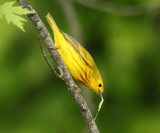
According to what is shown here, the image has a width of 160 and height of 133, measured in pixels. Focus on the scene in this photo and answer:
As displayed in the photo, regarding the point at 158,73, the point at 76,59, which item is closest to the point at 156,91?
the point at 158,73

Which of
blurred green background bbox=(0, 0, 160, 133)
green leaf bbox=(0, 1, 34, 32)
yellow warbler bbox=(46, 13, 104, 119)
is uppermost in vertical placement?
green leaf bbox=(0, 1, 34, 32)

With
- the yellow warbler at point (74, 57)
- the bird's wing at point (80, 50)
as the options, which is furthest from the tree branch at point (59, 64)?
the bird's wing at point (80, 50)

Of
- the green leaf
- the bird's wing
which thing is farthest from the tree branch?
the bird's wing

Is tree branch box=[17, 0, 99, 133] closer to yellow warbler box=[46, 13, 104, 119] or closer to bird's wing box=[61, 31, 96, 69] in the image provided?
yellow warbler box=[46, 13, 104, 119]

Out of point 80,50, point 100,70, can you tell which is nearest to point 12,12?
point 80,50

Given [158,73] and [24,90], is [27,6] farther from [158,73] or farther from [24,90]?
[158,73]

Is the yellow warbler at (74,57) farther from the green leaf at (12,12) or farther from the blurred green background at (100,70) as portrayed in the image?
the blurred green background at (100,70)
